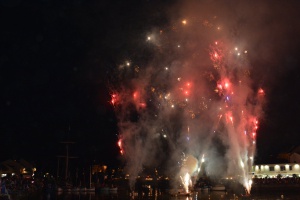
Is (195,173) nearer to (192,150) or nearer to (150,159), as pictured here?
(192,150)

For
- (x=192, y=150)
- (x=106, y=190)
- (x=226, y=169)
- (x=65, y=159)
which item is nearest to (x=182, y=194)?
(x=192, y=150)

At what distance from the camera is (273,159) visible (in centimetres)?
7525

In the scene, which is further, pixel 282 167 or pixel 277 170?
pixel 277 170

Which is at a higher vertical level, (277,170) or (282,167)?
(282,167)

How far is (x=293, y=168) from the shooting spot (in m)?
70.6

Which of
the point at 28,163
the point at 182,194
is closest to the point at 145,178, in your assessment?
the point at 182,194

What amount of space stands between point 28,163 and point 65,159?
86.5 feet

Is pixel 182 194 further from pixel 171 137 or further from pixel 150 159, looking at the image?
pixel 150 159

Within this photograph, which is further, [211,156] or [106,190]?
[211,156]

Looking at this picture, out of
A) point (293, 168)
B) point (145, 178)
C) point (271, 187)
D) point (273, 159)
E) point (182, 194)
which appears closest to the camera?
point (182, 194)

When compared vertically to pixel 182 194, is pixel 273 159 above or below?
above

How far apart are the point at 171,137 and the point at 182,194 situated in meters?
7.50

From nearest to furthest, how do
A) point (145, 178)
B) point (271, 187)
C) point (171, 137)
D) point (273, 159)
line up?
point (171, 137)
point (271, 187)
point (145, 178)
point (273, 159)

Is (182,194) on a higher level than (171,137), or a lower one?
lower
